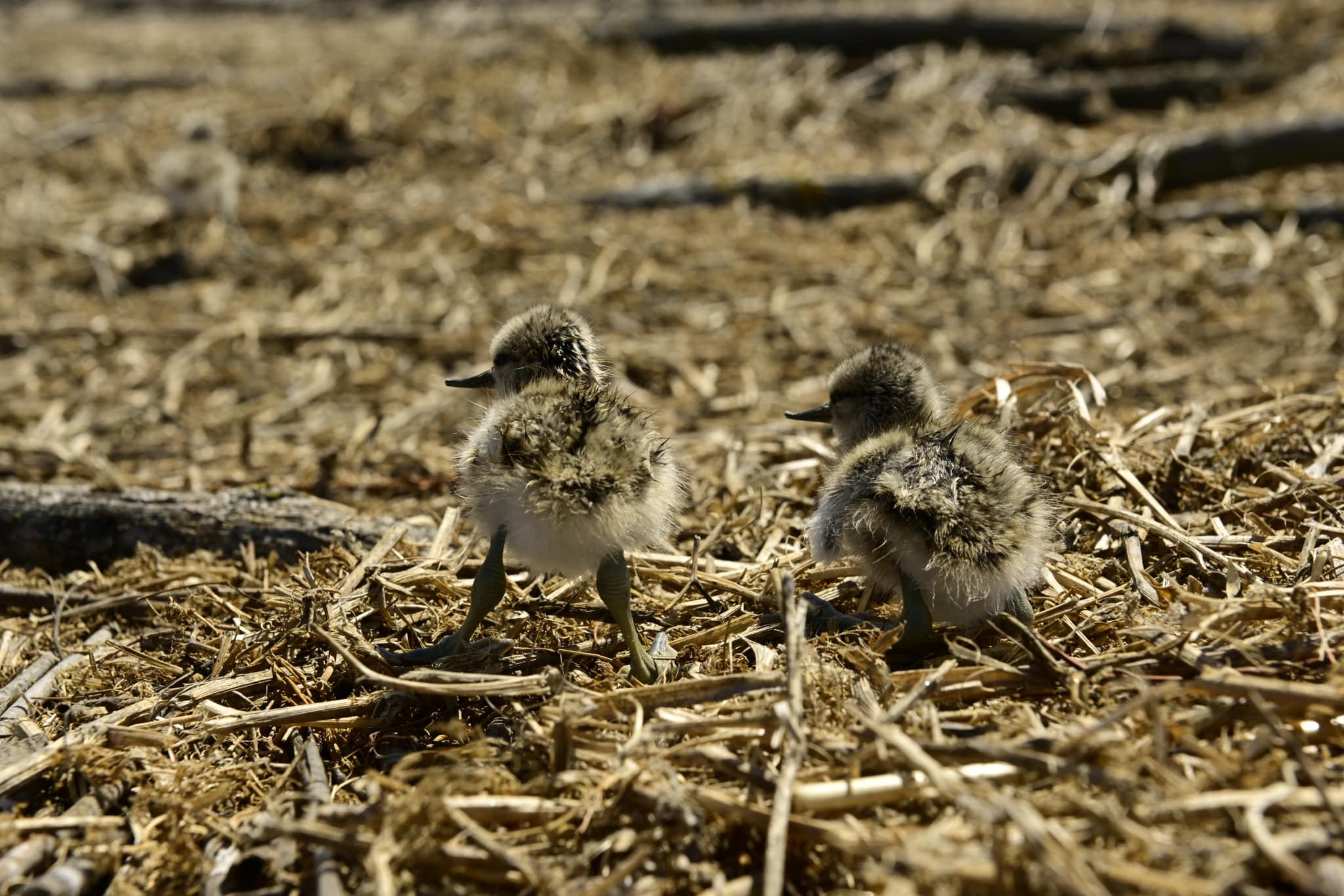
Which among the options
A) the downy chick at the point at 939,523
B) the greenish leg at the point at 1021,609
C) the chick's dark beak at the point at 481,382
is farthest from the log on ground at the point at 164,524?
the greenish leg at the point at 1021,609

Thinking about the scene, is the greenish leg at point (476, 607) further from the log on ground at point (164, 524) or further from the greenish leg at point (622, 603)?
the log on ground at point (164, 524)

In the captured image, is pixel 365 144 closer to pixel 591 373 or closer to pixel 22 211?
pixel 22 211

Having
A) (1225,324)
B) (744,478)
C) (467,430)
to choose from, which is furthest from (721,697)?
(1225,324)

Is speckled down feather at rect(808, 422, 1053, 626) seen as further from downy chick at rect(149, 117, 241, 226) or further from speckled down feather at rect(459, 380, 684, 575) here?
downy chick at rect(149, 117, 241, 226)

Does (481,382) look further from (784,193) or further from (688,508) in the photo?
(784,193)

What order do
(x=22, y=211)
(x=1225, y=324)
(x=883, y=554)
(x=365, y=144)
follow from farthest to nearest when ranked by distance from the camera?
(x=365, y=144), (x=22, y=211), (x=1225, y=324), (x=883, y=554)

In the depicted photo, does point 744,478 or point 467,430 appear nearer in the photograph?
point 467,430

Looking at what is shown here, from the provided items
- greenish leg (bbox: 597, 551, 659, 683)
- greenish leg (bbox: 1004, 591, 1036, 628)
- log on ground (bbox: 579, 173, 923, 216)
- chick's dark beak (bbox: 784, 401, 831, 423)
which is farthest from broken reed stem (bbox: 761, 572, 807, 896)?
log on ground (bbox: 579, 173, 923, 216)
